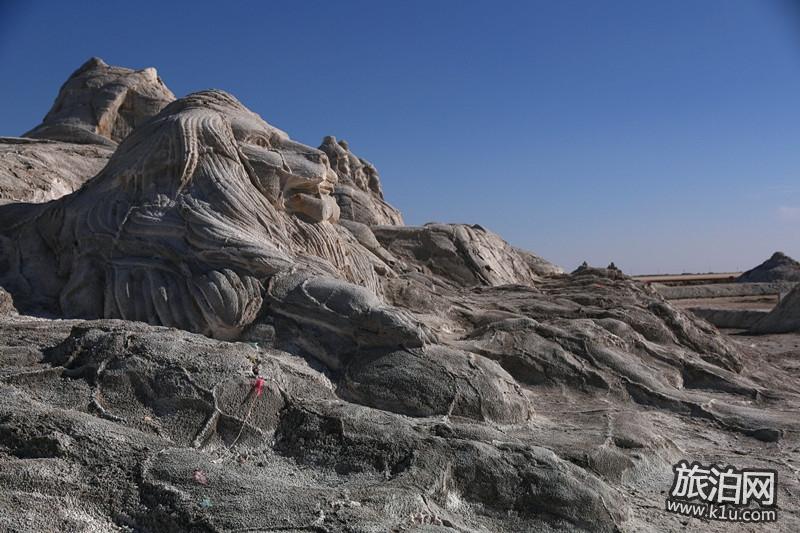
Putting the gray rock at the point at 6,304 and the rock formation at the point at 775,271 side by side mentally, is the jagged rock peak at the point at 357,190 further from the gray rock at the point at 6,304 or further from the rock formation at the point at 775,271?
the rock formation at the point at 775,271

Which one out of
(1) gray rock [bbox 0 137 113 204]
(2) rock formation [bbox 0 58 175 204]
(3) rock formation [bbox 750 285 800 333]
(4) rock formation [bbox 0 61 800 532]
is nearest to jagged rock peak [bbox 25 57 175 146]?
(2) rock formation [bbox 0 58 175 204]

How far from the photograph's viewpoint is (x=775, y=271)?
20141 millimetres

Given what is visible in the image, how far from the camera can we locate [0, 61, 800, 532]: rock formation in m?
2.73

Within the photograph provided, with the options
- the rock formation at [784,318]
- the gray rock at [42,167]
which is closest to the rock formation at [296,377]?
the gray rock at [42,167]

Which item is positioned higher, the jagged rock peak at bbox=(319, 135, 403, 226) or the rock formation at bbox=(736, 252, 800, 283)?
the rock formation at bbox=(736, 252, 800, 283)

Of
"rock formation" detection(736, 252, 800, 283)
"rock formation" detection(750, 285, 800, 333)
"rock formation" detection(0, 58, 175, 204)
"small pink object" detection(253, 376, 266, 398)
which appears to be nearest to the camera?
"small pink object" detection(253, 376, 266, 398)

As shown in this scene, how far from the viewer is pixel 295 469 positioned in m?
3.07

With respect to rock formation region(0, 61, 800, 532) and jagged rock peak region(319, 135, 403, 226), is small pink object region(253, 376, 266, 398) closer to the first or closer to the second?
rock formation region(0, 61, 800, 532)

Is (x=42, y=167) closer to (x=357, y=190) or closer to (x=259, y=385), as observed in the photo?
(x=357, y=190)

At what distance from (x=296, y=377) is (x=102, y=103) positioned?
25.0ft

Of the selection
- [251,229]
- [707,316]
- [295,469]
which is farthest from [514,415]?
[707,316]

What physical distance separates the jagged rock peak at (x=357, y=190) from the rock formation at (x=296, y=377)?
7.53 feet

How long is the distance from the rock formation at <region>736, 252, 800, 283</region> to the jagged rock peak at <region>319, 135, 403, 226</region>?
11.6 meters

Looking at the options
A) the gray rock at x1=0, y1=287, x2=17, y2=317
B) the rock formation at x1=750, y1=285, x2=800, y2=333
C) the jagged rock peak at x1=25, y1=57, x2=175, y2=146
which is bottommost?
the gray rock at x1=0, y1=287, x2=17, y2=317
